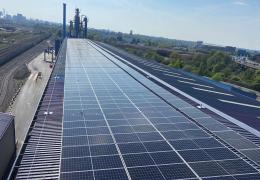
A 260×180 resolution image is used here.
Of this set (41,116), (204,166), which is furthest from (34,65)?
(204,166)

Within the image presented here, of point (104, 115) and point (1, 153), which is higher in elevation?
point (104, 115)

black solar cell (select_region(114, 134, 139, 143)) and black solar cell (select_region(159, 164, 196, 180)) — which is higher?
black solar cell (select_region(114, 134, 139, 143))

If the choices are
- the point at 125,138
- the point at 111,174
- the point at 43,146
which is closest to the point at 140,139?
the point at 125,138

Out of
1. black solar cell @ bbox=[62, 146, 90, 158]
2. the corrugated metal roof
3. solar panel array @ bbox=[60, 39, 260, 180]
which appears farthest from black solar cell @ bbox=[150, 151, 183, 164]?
the corrugated metal roof

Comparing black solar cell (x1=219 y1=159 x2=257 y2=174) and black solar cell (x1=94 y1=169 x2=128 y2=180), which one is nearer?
black solar cell (x1=94 y1=169 x2=128 y2=180)

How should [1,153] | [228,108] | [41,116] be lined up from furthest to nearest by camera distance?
[228,108] → [41,116] → [1,153]

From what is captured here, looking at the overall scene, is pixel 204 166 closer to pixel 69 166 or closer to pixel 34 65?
pixel 69 166

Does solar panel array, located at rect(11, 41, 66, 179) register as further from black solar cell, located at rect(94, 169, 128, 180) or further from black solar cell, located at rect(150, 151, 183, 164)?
black solar cell, located at rect(150, 151, 183, 164)
